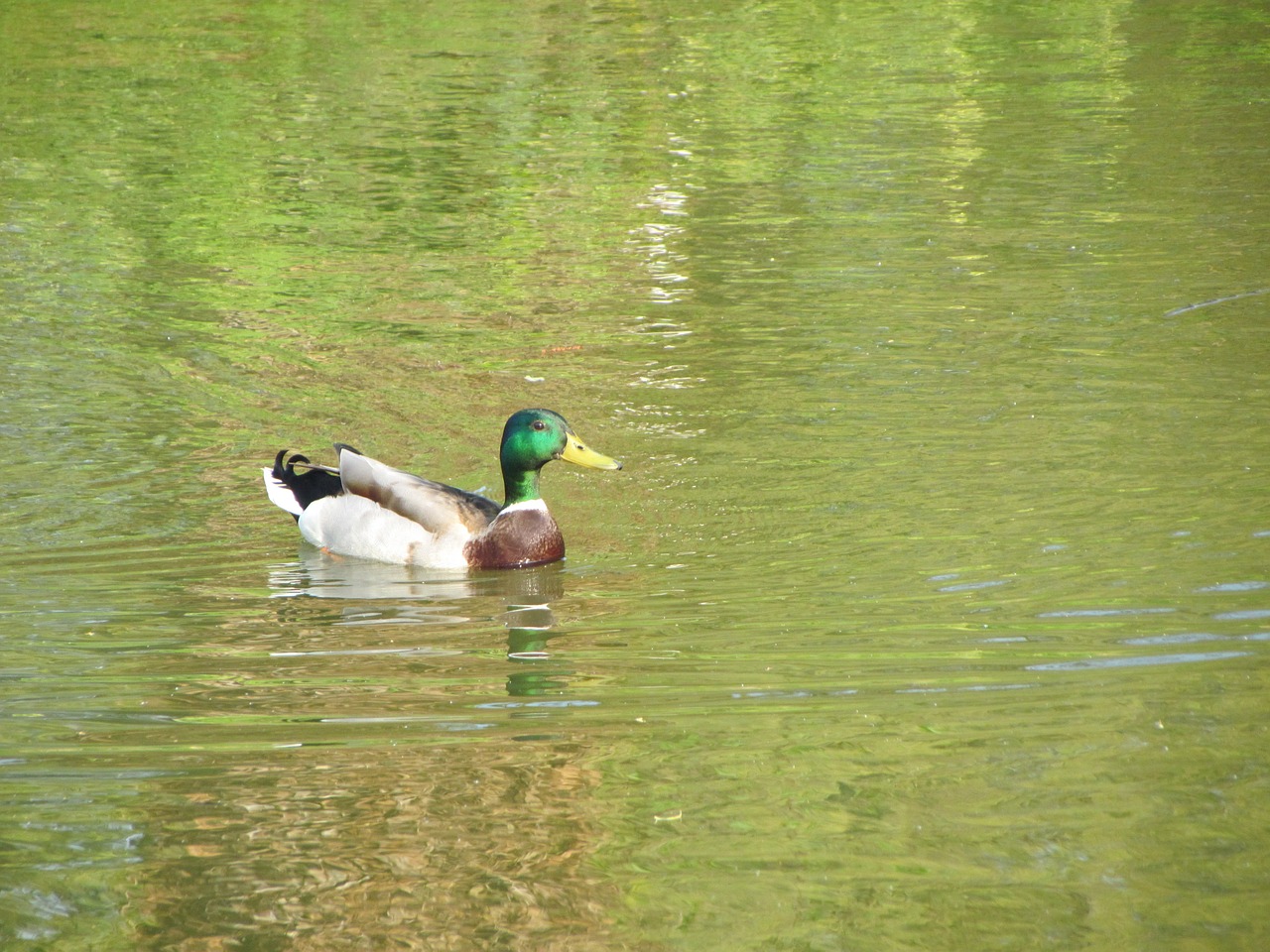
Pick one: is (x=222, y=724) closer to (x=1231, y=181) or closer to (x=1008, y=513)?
(x=1008, y=513)

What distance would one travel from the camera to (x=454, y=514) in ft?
28.5

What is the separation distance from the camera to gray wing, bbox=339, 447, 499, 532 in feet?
28.5

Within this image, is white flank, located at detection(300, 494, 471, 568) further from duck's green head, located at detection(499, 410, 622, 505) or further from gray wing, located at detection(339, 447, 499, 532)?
duck's green head, located at detection(499, 410, 622, 505)

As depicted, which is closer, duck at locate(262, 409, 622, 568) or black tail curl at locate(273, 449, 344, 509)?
duck at locate(262, 409, 622, 568)

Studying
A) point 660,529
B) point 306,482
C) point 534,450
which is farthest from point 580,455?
point 306,482

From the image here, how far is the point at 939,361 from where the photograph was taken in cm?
1096

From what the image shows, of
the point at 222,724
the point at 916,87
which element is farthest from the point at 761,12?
the point at 222,724

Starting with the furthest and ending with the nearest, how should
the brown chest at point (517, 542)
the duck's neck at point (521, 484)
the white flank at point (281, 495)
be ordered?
the white flank at point (281, 495), the duck's neck at point (521, 484), the brown chest at point (517, 542)

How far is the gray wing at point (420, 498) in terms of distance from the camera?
8.69 meters

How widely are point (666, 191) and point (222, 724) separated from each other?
434 inches

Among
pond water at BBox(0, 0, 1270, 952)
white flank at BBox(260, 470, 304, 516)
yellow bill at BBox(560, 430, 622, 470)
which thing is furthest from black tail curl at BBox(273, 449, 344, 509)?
yellow bill at BBox(560, 430, 622, 470)

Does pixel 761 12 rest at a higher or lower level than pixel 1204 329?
higher

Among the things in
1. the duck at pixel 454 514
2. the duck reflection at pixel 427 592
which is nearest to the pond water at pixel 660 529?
the duck reflection at pixel 427 592

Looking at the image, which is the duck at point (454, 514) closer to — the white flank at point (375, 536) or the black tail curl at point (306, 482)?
the white flank at point (375, 536)
